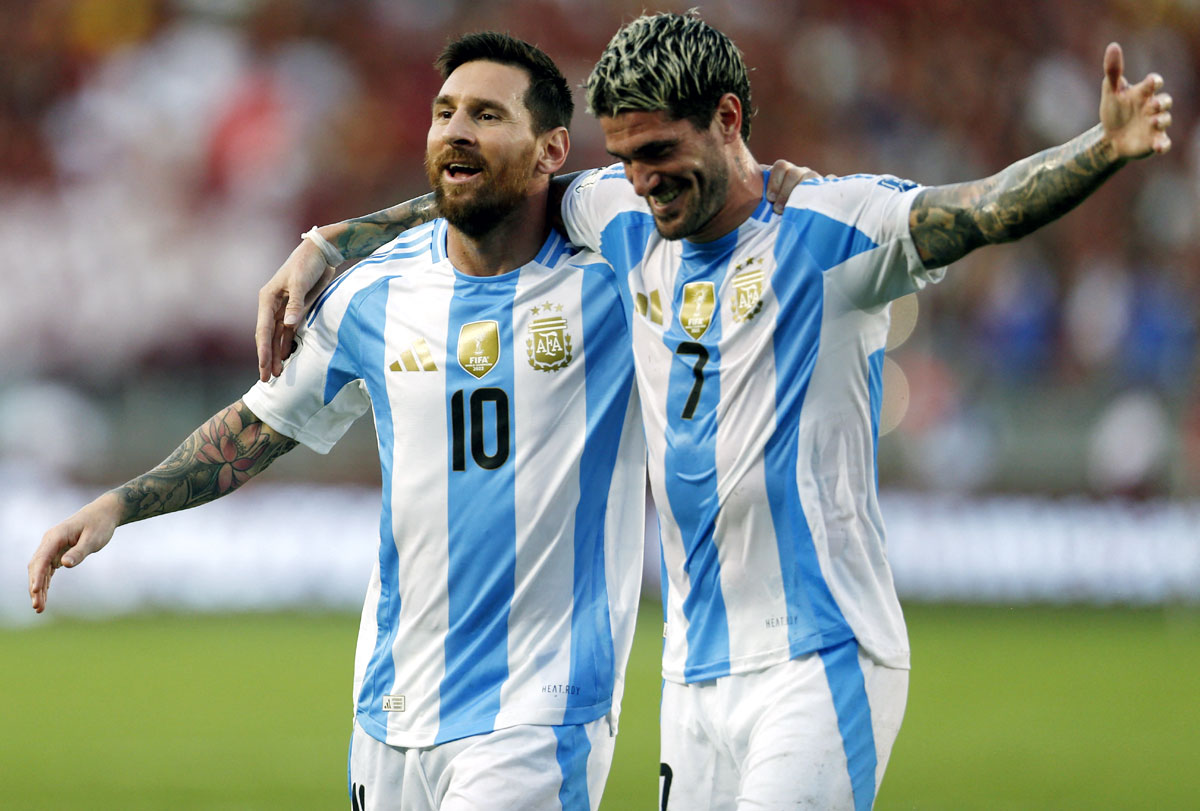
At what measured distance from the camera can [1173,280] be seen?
15.0 metres

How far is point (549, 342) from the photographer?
168 inches

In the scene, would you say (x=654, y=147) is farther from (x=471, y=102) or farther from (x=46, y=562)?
(x=46, y=562)

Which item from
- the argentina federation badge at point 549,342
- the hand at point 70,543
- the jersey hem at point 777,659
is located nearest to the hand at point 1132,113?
the jersey hem at point 777,659

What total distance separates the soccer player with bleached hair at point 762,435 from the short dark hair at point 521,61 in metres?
0.63

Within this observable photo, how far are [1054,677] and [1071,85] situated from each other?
304 inches

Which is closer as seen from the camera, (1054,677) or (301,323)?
(301,323)

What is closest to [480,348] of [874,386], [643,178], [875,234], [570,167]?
[643,178]

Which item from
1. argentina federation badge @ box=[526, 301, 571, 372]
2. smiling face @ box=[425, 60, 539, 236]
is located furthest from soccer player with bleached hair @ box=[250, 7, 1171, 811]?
smiling face @ box=[425, 60, 539, 236]

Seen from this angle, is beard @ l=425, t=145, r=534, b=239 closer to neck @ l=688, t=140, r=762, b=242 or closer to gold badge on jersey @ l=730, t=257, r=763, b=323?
neck @ l=688, t=140, r=762, b=242

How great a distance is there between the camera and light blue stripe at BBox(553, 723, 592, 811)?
13.3ft

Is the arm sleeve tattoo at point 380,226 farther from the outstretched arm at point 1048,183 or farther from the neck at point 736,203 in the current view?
the outstretched arm at point 1048,183

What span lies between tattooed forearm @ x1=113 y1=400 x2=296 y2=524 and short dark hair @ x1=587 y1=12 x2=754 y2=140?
1.53 metres

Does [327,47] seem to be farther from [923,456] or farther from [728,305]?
[728,305]

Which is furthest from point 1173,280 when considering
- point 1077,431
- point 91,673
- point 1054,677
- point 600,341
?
point 600,341
